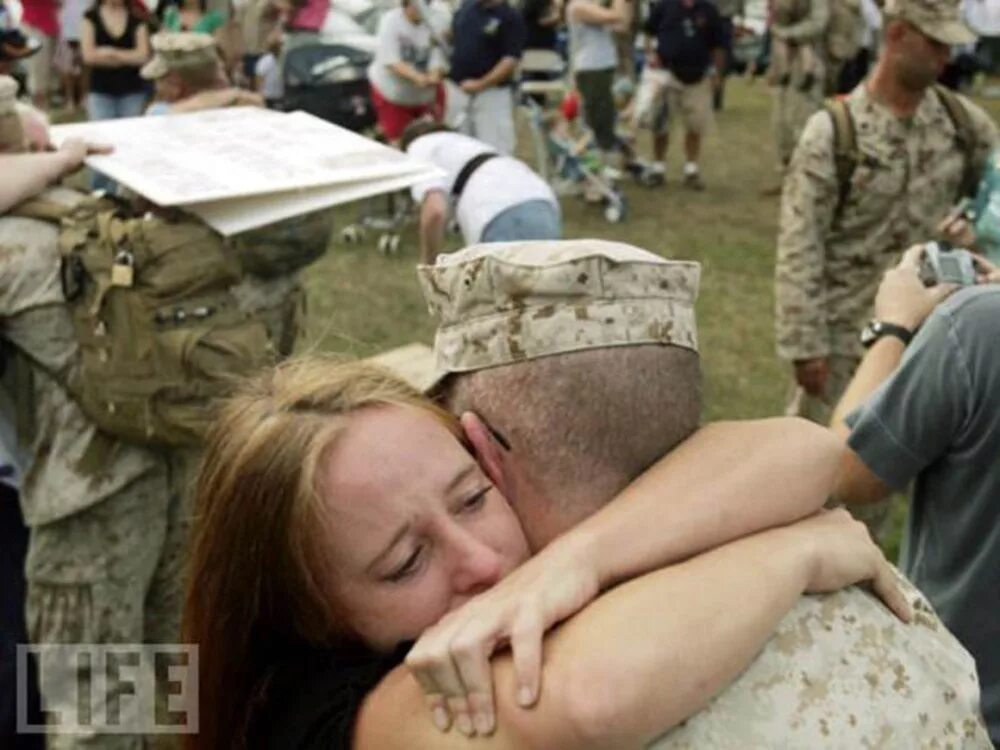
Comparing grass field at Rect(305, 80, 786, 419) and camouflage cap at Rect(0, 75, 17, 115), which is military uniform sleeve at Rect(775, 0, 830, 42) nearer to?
grass field at Rect(305, 80, 786, 419)

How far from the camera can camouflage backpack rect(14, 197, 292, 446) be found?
289cm

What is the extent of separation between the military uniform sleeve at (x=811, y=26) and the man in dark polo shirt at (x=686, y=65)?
0.65 m

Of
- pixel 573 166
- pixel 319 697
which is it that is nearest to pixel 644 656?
pixel 319 697

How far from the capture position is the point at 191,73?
4.08m

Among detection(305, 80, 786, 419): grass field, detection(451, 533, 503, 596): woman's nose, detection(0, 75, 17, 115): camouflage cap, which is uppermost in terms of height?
detection(451, 533, 503, 596): woman's nose

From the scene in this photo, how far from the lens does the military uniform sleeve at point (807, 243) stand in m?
4.04

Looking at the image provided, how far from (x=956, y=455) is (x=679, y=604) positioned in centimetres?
111

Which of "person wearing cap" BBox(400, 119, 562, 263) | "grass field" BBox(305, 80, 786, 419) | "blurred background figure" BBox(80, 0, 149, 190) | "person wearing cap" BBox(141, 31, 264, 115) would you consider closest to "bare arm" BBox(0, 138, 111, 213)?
"person wearing cap" BBox(141, 31, 264, 115)

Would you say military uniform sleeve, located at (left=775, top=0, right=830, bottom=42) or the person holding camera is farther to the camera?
military uniform sleeve, located at (left=775, top=0, right=830, bottom=42)

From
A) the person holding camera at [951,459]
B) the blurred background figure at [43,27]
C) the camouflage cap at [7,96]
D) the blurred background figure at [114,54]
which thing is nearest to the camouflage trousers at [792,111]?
the blurred background figure at [114,54]

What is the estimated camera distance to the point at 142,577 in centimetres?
326

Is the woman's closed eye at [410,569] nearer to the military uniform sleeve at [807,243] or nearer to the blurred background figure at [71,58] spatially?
the military uniform sleeve at [807,243]

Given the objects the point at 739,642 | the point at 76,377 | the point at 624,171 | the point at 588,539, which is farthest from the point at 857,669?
the point at 624,171

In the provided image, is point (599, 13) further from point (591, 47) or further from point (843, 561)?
point (843, 561)
